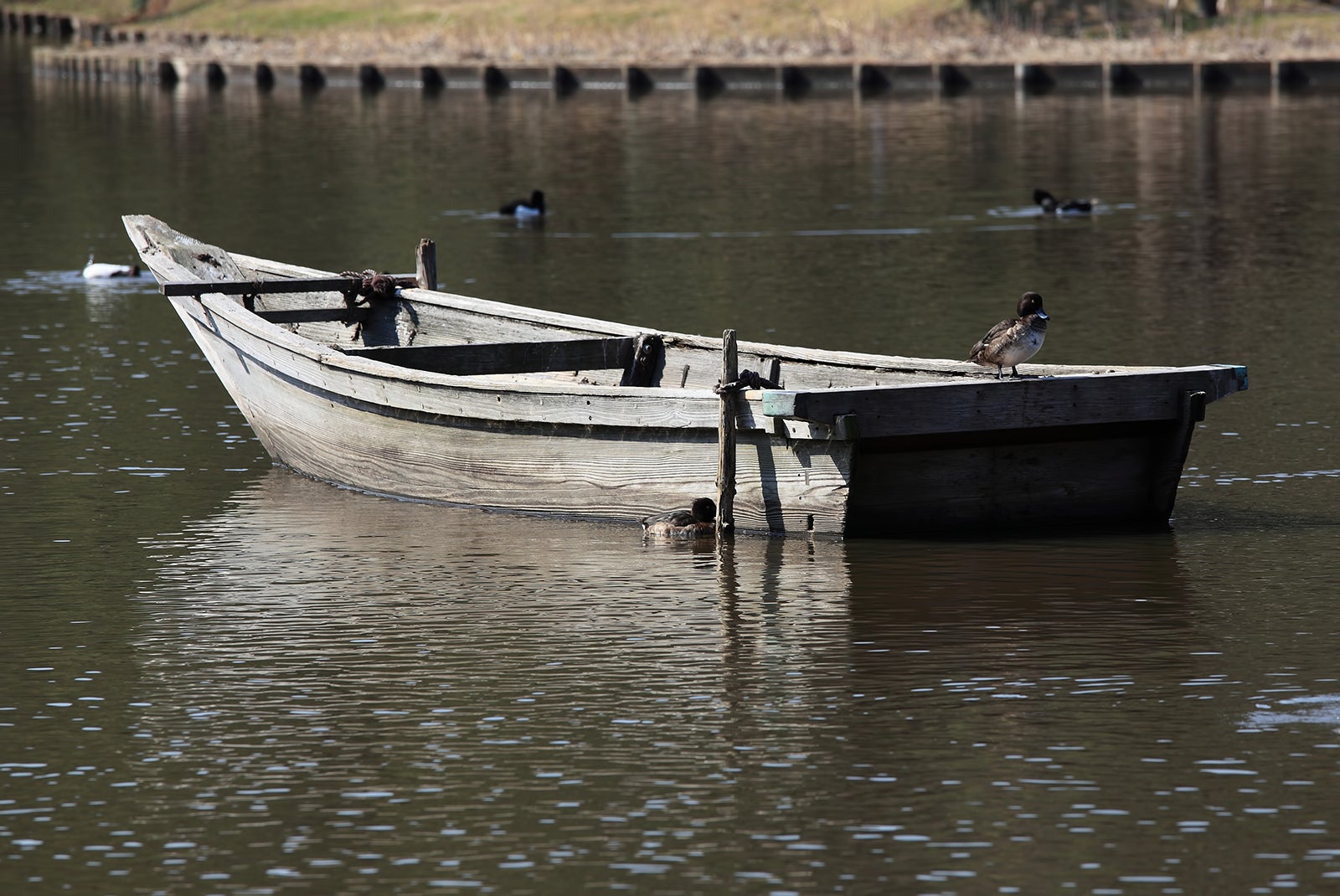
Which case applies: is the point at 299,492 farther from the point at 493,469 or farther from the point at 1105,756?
the point at 1105,756

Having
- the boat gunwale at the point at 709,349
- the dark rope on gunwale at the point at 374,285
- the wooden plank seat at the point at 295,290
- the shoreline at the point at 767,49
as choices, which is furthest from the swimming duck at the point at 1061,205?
the shoreline at the point at 767,49

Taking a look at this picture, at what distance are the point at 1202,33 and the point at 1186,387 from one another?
161ft

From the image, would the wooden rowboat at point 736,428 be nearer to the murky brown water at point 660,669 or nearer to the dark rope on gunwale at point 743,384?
the dark rope on gunwale at point 743,384

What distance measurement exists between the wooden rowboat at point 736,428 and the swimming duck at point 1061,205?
1507 cm

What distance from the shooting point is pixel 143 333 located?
20.2 metres

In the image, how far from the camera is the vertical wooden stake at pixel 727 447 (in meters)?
11.1

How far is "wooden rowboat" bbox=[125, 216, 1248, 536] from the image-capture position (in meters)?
11.0

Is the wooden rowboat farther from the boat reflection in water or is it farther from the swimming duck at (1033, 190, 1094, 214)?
the swimming duck at (1033, 190, 1094, 214)

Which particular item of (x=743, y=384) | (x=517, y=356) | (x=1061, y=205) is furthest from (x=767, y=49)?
(x=743, y=384)

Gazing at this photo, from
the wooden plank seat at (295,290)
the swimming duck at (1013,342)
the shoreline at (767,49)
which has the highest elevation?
the shoreline at (767,49)

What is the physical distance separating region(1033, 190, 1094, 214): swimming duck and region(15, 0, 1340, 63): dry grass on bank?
82.5 feet

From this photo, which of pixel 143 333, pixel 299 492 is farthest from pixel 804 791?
pixel 143 333

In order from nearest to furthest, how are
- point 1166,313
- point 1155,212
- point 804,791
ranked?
point 804,791, point 1166,313, point 1155,212

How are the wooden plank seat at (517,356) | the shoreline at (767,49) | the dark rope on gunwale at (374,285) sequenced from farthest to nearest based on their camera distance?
the shoreline at (767,49) → the dark rope on gunwale at (374,285) → the wooden plank seat at (517,356)
